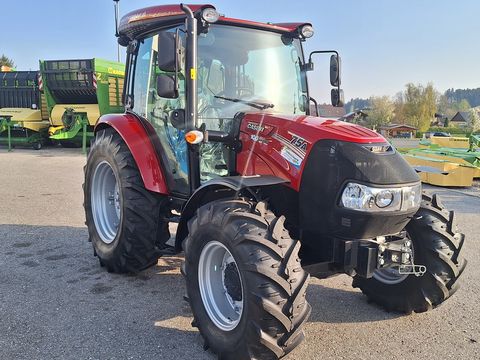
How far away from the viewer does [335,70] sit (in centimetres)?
425

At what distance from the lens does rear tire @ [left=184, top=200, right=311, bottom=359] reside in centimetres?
250

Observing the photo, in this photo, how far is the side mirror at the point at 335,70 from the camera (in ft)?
13.8

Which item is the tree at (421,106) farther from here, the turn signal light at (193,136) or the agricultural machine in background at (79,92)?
the turn signal light at (193,136)

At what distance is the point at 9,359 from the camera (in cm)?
280

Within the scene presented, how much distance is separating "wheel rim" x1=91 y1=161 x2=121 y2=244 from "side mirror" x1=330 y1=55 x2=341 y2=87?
2.51 m

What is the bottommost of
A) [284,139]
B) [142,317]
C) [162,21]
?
[142,317]

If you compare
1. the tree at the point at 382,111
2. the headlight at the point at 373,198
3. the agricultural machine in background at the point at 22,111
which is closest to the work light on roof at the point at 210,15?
the headlight at the point at 373,198

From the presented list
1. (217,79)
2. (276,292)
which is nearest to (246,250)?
(276,292)

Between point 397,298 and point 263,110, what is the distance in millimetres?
1907

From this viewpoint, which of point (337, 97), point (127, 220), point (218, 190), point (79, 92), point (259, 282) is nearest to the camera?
point (259, 282)

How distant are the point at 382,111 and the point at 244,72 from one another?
73.1 meters

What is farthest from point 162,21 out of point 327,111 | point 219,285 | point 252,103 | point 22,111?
point 22,111

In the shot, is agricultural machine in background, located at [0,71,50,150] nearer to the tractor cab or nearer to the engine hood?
the tractor cab

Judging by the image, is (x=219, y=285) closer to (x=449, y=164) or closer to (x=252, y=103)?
(x=252, y=103)
